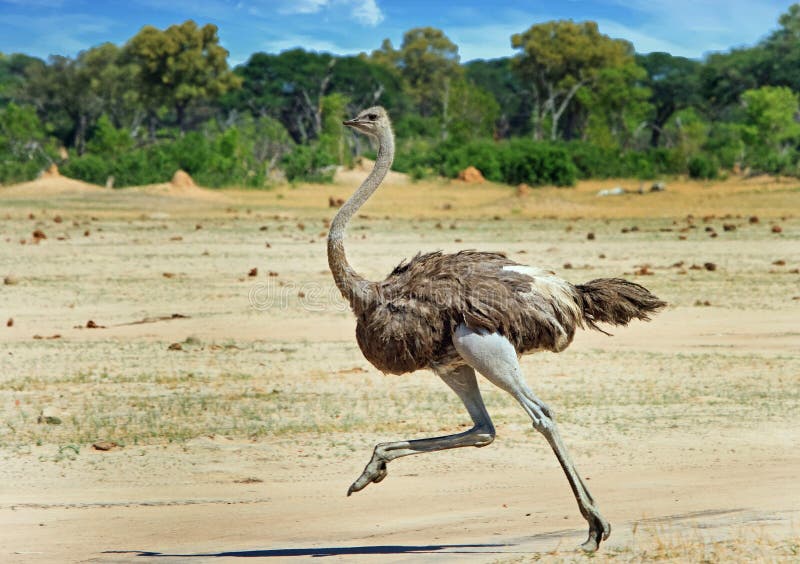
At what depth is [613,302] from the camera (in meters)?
5.49

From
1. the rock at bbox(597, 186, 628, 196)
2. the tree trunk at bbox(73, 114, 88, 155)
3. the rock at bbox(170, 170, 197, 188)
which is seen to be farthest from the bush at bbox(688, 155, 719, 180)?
the tree trunk at bbox(73, 114, 88, 155)

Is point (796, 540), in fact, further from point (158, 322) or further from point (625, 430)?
point (158, 322)

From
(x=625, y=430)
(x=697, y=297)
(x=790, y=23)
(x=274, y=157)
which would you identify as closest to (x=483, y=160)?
(x=274, y=157)

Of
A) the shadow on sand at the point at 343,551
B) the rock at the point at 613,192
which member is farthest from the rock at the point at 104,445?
the rock at the point at 613,192

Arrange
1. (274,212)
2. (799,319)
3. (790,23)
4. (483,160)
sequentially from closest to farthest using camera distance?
(799,319) < (274,212) < (483,160) < (790,23)

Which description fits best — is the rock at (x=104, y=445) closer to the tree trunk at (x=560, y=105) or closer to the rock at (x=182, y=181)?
the rock at (x=182, y=181)

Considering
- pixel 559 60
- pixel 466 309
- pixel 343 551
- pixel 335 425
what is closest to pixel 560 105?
pixel 559 60

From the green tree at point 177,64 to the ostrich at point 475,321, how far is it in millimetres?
47911

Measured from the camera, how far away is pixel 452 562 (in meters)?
4.79

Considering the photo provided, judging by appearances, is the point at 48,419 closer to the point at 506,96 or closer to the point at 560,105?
the point at 560,105

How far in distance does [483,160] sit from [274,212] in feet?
38.9

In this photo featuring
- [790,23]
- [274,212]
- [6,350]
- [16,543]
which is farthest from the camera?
[790,23]

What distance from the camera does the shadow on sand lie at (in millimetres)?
5023

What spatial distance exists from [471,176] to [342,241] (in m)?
33.6
